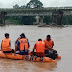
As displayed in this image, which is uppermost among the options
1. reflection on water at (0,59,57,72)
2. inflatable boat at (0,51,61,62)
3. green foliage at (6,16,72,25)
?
inflatable boat at (0,51,61,62)

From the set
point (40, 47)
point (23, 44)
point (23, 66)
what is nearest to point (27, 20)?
point (23, 44)

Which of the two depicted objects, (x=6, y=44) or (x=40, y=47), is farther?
(x=6, y=44)

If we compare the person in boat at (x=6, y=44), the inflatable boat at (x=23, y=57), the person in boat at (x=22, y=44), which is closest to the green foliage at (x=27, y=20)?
the inflatable boat at (x=23, y=57)

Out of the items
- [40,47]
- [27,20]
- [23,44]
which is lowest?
[27,20]

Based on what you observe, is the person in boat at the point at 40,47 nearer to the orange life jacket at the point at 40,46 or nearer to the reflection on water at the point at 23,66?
the orange life jacket at the point at 40,46

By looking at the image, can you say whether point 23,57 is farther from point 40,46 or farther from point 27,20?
point 27,20

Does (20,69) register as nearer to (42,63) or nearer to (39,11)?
(42,63)

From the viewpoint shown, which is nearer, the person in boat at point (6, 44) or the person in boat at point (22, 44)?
the person in boat at point (22, 44)

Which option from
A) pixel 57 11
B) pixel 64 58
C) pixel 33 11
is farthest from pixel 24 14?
pixel 64 58

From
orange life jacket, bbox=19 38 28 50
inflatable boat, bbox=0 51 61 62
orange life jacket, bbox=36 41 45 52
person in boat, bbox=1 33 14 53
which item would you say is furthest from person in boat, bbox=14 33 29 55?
orange life jacket, bbox=36 41 45 52

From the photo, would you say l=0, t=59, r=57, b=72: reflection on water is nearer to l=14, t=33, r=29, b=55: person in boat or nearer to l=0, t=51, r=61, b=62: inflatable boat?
l=0, t=51, r=61, b=62: inflatable boat

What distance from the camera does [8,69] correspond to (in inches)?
494

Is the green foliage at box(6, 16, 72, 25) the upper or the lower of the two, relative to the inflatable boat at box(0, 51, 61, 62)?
lower

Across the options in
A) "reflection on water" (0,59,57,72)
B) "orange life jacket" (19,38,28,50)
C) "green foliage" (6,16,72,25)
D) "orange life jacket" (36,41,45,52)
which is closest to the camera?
"reflection on water" (0,59,57,72)
